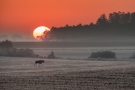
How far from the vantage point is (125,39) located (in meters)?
148

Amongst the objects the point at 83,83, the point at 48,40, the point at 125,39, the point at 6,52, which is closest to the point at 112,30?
the point at 125,39

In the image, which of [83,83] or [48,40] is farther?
[48,40]

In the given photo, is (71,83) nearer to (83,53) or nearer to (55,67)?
(55,67)

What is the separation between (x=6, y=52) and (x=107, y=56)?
2610cm

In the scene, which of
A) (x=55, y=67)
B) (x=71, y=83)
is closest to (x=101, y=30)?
(x=55, y=67)

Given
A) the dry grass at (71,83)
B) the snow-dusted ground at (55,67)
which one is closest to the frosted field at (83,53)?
the snow-dusted ground at (55,67)

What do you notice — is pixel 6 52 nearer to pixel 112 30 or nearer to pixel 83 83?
pixel 83 83

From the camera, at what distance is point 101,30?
518ft

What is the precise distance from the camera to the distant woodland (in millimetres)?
144750

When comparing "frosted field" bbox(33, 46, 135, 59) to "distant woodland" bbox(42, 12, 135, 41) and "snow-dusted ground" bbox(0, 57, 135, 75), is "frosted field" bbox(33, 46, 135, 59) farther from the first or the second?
"distant woodland" bbox(42, 12, 135, 41)

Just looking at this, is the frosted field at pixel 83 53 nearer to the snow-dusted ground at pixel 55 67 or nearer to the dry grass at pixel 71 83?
the snow-dusted ground at pixel 55 67

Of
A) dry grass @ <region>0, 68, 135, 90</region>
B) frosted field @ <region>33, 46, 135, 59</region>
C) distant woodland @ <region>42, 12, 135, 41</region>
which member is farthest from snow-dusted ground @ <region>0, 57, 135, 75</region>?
distant woodland @ <region>42, 12, 135, 41</region>

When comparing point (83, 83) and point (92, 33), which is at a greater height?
point (92, 33)

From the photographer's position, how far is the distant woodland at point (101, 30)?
144750mm
